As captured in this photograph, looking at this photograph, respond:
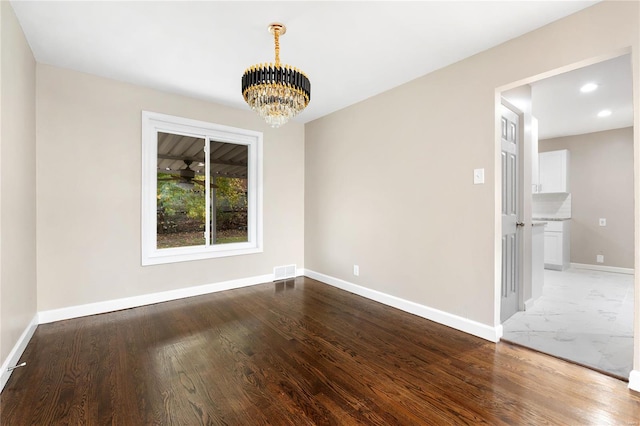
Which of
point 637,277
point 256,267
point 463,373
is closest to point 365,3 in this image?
point 637,277

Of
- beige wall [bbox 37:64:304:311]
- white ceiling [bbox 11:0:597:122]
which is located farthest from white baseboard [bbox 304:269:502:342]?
white ceiling [bbox 11:0:597:122]

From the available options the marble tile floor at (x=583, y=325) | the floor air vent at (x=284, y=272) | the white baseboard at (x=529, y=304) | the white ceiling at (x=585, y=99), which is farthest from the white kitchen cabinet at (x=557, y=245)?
the floor air vent at (x=284, y=272)

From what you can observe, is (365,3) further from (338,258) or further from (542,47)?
(338,258)

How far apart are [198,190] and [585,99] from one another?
531cm

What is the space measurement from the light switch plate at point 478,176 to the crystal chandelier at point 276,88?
1.66m

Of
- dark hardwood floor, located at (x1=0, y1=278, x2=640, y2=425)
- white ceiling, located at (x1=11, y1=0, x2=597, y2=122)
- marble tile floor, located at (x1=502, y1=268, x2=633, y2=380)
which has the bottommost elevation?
dark hardwood floor, located at (x1=0, y1=278, x2=640, y2=425)

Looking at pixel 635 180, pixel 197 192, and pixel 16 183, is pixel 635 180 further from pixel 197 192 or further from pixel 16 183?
pixel 16 183

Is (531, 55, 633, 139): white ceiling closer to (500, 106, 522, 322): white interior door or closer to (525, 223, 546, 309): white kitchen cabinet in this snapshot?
(500, 106, 522, 322): white interior door

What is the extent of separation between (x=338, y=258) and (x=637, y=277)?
9.68ft

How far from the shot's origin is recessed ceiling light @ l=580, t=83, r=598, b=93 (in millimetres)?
3309

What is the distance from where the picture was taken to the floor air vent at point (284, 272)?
175 inches

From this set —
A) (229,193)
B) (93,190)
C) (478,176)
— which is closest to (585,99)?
(478,176)

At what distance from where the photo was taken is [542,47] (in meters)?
2.17

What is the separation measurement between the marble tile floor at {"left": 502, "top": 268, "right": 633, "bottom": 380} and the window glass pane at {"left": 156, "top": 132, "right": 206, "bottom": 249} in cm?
373
